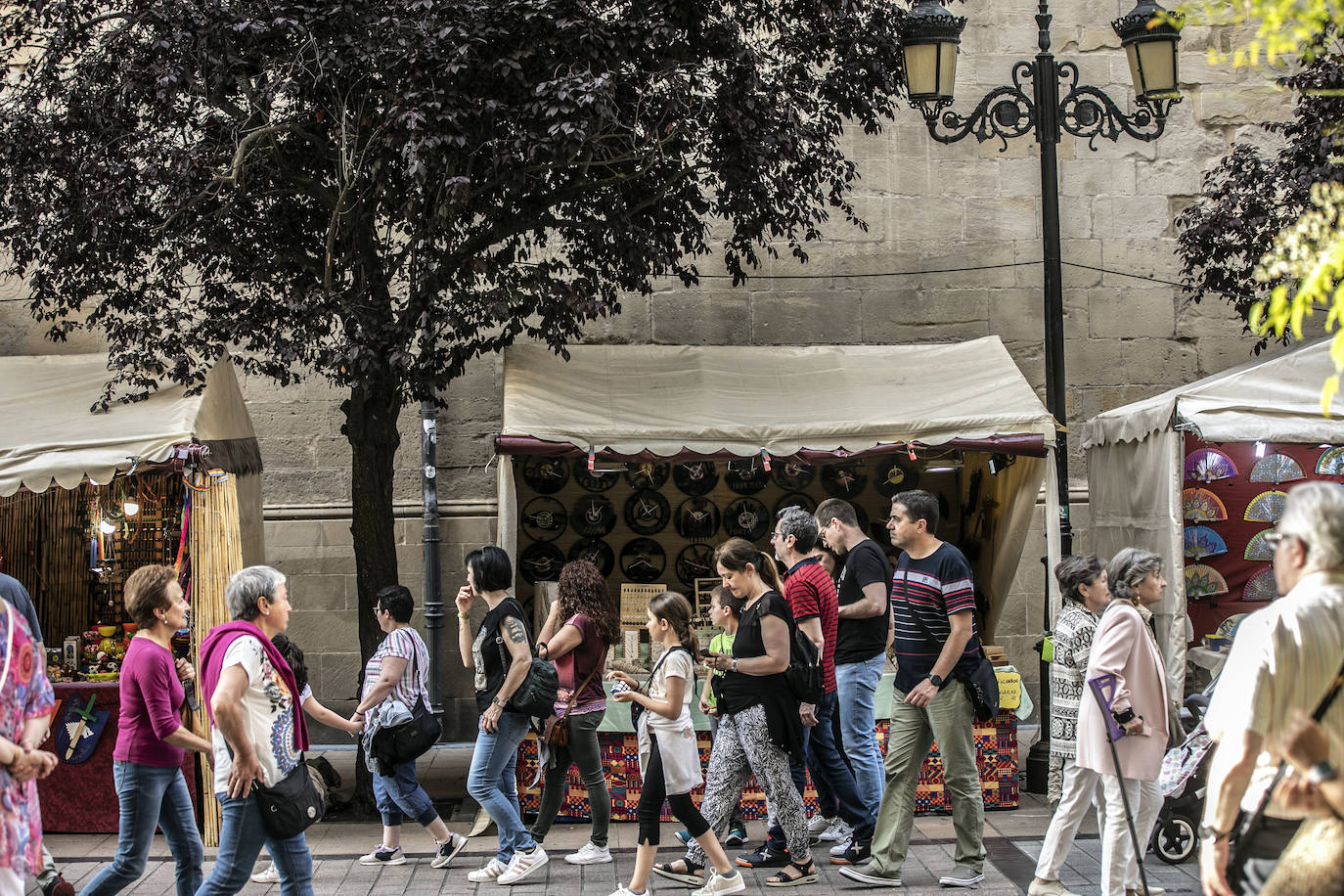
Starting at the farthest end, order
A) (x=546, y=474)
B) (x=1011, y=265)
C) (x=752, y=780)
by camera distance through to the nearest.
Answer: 1. (x=1011, y=265)
2. (x=546, y=474)
3. (x=752, y=780)

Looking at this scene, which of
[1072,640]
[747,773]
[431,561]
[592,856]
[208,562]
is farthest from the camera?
[431,561]

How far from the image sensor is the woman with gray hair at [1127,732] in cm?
557

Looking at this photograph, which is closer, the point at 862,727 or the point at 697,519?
the point at 862,727

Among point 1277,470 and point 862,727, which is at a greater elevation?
point 1277,470

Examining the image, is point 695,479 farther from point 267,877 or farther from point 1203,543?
point 267,877

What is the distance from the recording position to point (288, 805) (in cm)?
486

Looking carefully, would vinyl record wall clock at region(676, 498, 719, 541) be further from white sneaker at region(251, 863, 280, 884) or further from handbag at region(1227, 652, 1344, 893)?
handbag at region(1227, 652, 1344, 893)

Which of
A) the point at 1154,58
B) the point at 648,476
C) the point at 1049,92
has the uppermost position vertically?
the point at 1154,58

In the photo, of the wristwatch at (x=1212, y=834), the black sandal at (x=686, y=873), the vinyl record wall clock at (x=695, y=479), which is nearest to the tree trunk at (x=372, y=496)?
the black sandal at (x=686, y=873)

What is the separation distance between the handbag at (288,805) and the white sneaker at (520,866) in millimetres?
1739

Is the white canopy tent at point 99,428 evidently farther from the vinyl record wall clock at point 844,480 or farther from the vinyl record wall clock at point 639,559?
the vinyl record wall clock at point 844,480

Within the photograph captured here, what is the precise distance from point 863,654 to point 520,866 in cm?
214

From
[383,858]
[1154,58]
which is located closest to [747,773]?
[383,858]

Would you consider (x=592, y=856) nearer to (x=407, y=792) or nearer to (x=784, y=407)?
(x=407, y=792)
